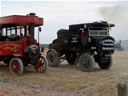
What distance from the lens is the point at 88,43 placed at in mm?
11453

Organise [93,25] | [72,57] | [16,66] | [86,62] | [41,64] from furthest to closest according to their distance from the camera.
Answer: [72,57] → [93,25] → [86,62] → [41,64] → [16,66]

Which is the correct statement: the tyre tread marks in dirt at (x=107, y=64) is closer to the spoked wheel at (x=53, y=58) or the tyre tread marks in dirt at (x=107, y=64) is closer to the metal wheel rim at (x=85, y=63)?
the metal wheel rim at (x=85, y=63)

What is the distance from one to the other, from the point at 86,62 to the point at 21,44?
3.17 metres

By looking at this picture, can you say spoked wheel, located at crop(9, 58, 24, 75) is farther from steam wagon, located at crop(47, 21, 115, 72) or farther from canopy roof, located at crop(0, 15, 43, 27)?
steam wagon, located at crop(47, 21, 115, 72)

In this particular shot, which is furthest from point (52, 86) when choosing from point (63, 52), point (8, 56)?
point (63, 52)

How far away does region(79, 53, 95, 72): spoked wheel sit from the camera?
1119cm

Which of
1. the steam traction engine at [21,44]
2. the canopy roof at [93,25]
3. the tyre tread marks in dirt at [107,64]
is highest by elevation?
the canopy roof at [93,25]

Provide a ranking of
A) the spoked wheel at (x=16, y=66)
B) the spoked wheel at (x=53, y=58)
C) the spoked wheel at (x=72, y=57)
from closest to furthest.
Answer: the spoked wheel at (x=16, y=66), the spoked wheel at (x=53, y=58), the spoked wheel at (x=72, y=57)

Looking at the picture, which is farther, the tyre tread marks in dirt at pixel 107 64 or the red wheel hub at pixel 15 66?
the tyre tread marks in dirt at pixel 107 64

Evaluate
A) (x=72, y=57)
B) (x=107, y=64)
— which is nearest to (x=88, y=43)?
(x=107, y=64)

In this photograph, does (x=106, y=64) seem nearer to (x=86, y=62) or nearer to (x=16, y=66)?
(x=86, y=62)

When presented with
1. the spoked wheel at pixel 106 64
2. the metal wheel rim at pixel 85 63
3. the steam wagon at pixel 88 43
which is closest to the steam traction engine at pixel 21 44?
the metal wheel rim at pixel 85 63

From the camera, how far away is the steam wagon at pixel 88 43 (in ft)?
37.0

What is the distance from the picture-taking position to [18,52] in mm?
10352
